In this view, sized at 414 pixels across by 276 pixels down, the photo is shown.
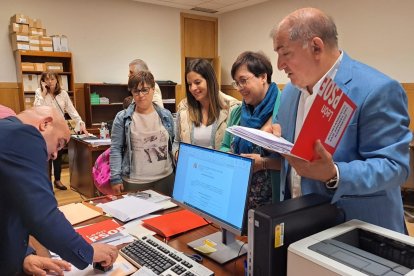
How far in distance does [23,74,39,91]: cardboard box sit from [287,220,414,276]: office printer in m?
5.62

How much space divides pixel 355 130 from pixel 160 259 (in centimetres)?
77

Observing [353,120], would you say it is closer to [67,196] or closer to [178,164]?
[178,164]

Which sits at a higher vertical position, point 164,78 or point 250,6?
point 250,6

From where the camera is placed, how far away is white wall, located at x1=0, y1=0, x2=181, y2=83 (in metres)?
5.55

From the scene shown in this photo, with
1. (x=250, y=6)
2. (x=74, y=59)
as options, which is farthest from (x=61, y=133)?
(x=250, y=6)

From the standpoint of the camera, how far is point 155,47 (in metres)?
6.96

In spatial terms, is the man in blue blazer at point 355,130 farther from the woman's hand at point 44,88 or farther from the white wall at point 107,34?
the white wall at point 107,34

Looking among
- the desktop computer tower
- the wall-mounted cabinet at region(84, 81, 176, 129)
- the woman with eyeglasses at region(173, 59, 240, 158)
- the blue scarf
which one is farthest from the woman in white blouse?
the desktop computer tower

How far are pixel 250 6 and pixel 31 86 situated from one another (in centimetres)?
447

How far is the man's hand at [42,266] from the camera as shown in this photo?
1.12 metres

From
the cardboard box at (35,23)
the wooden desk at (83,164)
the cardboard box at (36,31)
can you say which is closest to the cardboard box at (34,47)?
the cardboard box at (36,31)

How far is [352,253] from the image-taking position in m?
0.79

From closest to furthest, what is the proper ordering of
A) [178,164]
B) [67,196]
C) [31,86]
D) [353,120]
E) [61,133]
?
[353,120] → [61,133] → [178,164] → [67,196] → [31,86]

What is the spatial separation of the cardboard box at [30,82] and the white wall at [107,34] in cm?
38
